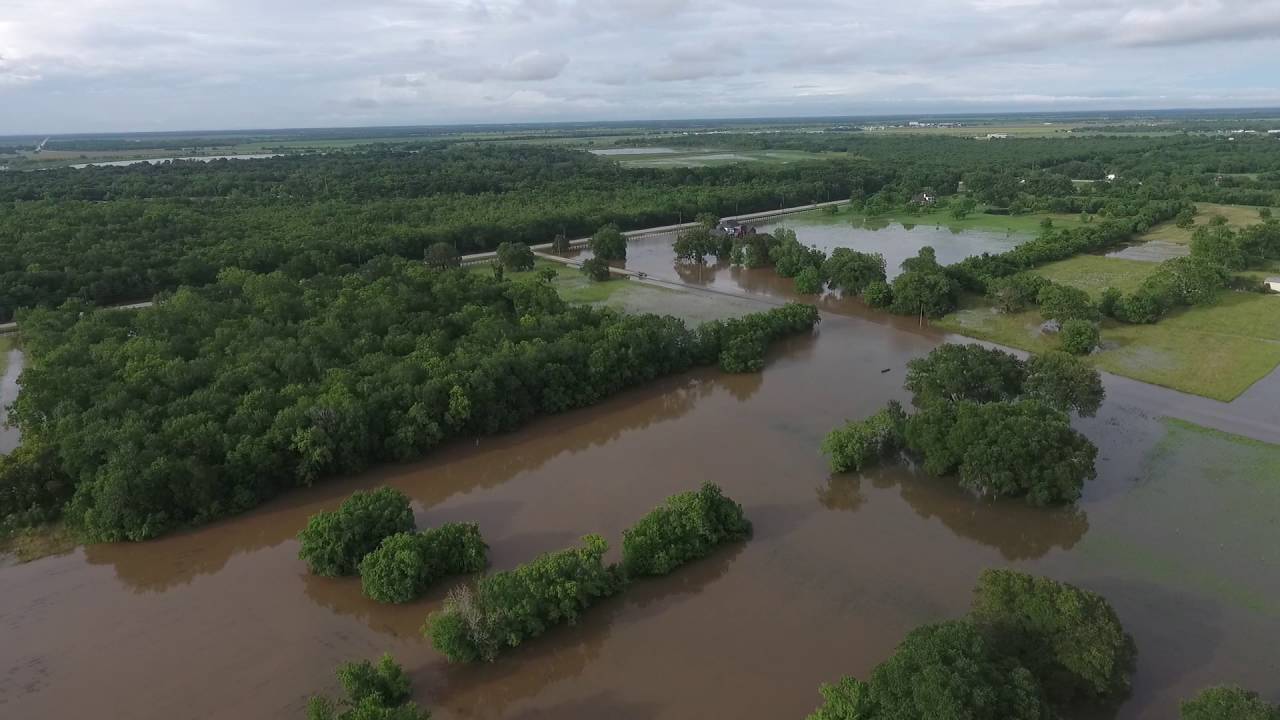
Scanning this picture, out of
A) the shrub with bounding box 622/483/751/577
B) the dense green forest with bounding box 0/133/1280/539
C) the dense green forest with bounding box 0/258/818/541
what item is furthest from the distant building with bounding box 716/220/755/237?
the shrub with bounding box 622/483/751/577

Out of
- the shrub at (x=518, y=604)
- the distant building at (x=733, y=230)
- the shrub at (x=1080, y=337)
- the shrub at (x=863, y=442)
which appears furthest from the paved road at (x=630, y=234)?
the shrub at (x=518, y=604)

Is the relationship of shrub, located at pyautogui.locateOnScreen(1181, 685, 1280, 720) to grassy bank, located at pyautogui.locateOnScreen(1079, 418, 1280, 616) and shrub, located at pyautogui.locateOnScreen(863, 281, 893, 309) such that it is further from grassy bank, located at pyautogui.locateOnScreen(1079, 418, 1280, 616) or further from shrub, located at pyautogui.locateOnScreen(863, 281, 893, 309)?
shrub, located at pyautogui.locateOnScreen(863, 281, 893, 309)

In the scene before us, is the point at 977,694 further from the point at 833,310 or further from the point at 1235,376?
the point at 833,310

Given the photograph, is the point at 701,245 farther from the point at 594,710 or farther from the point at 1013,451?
the point at 594,710

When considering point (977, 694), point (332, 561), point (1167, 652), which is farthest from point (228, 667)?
point (1167, 652)

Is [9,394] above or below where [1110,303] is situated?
below

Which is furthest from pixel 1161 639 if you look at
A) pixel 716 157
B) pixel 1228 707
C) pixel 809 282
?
pixel 716 157

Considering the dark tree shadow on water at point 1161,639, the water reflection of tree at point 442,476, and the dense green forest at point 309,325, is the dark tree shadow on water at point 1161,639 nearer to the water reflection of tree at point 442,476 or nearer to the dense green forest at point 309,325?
the dense green forest at point 309,325
